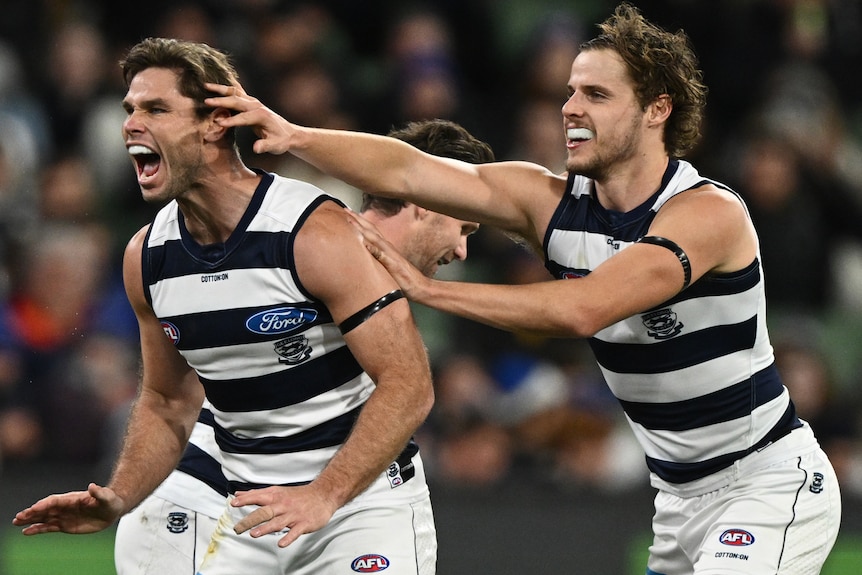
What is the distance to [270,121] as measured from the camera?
14.5 feet

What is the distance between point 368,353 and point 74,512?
114 centimetres

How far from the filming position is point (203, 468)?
16.9 ft

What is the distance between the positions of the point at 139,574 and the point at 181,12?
532cm

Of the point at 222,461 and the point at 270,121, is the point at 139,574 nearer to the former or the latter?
the point at 222,461

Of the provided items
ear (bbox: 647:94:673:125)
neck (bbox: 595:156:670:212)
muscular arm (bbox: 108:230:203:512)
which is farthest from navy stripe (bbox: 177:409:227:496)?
ear (bbox: 647:94:673:125)

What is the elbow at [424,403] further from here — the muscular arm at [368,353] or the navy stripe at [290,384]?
the navy stripe at [290,384]

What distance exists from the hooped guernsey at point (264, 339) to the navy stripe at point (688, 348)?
2.81ft

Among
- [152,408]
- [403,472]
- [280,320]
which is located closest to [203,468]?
[152,408]

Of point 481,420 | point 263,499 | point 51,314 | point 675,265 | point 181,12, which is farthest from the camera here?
point 181,12

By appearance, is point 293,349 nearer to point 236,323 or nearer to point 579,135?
point 236,323

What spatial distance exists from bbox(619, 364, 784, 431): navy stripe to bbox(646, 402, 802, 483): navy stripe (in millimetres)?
118

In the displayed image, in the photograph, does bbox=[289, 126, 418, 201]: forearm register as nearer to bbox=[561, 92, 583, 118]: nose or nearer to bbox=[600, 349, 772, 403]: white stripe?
bbox=[561, 92, 583, 118]: nose

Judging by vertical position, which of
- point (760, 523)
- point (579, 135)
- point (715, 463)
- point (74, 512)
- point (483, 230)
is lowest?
point (483, 230)

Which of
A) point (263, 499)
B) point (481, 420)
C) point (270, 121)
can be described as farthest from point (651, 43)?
point (481, 420)
